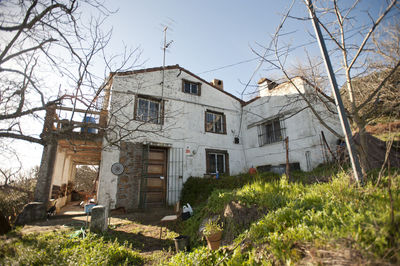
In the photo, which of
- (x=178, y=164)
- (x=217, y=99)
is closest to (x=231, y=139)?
(x=217, y=99)

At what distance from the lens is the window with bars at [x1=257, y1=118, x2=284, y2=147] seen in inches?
402

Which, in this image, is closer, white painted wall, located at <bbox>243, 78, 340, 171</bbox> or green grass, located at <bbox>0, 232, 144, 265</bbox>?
green grass, located at <bbox>0, 232, 144, 265</bbox>

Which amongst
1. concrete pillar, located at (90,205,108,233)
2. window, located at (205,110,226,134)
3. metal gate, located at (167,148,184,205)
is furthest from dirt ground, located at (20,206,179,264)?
window, located at (205,110,226,134)

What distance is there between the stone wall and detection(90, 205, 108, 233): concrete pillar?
9.02ft

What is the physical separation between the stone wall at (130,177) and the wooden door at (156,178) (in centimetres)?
52

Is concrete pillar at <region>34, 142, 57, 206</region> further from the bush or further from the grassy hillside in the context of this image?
the grassy hillside

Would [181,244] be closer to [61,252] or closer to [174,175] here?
[61,252]

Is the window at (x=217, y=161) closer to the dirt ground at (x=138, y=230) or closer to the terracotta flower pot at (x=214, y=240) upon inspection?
the dirt ground at (x=138, y=230)

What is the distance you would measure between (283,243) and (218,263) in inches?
41.2

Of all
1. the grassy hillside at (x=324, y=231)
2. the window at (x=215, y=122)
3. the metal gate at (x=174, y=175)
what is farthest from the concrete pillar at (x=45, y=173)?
the window at (x=215, y=122)

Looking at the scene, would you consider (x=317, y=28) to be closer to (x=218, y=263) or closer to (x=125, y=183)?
(x=218, y=263)

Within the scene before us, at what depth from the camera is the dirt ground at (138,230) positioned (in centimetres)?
423

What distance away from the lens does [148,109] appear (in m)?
9.76

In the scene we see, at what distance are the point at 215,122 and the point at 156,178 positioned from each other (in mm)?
5144
